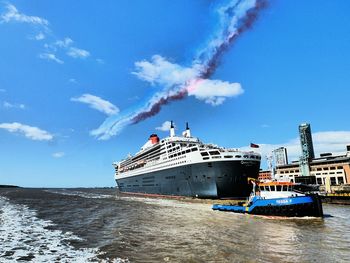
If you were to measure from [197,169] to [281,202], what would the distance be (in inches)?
949

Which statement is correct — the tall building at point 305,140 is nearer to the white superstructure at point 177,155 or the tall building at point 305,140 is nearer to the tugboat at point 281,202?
the white superstructure at point 177,155

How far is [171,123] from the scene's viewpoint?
7856cm

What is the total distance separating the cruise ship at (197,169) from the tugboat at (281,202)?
15.3 metres

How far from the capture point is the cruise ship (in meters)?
50.9

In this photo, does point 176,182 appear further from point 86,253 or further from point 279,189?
point 86,253

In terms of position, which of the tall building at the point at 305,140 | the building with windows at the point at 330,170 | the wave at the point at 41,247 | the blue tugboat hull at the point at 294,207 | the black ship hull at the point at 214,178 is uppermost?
the tall building at the point at 305,140

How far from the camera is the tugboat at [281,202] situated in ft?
98.9

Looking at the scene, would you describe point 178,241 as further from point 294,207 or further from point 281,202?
point 294,207

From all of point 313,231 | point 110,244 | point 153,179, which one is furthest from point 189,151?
point 110,244

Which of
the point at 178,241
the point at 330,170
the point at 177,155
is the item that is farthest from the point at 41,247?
the point at 330,170

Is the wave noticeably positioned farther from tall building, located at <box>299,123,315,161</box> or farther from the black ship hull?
tall building, located at <box>299,123,315,161</box>

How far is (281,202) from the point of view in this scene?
30.9 meters

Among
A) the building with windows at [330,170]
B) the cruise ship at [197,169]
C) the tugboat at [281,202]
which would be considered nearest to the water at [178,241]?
the tugboat at [281,202]

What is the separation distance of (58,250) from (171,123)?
205 feet
